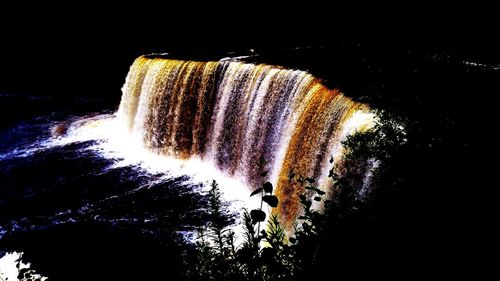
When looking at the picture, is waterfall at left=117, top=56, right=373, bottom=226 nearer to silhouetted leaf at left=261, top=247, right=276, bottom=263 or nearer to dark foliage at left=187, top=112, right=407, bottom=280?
dark foliage at left=187, top=112, right=407, bottom=280

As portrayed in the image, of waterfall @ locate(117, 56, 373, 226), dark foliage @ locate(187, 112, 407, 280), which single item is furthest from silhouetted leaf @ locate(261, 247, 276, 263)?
waterfall @ locate(117, 56, 373, 226)

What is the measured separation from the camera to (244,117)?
950cm

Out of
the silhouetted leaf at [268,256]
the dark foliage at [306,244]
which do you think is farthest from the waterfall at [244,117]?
the silhouetted leaf at [268,256]

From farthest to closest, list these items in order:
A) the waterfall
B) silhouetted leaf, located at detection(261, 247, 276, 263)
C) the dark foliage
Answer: the waterfall, the dark foliage, silhouetted leaf, located at detection(261, 247, 276, 263)

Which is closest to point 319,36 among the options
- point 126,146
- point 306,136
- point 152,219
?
point 126,146

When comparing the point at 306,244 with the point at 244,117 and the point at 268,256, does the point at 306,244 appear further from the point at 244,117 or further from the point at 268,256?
the point at 244,117

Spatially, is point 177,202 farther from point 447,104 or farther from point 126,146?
point 447,104

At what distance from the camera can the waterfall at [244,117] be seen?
22.4 ft

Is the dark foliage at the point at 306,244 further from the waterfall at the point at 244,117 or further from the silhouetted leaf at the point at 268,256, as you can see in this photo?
the waterfall at the point at 244,117

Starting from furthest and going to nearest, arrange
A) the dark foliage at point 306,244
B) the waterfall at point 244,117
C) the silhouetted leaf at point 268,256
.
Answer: the waterfall at point 244,117
the dark foliage at point 306,244
the silhouetted leaf at point 268,256

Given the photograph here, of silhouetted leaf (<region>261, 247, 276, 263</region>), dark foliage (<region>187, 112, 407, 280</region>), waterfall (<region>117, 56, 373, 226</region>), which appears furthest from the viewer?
waterfall (<region>117, 56, 373, 226</region>)

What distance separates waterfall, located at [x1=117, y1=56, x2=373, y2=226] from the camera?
683 centimetres

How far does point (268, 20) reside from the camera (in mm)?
21656

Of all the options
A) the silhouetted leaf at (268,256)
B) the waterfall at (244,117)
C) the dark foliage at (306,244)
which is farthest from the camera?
the waterfall at (244,117)
